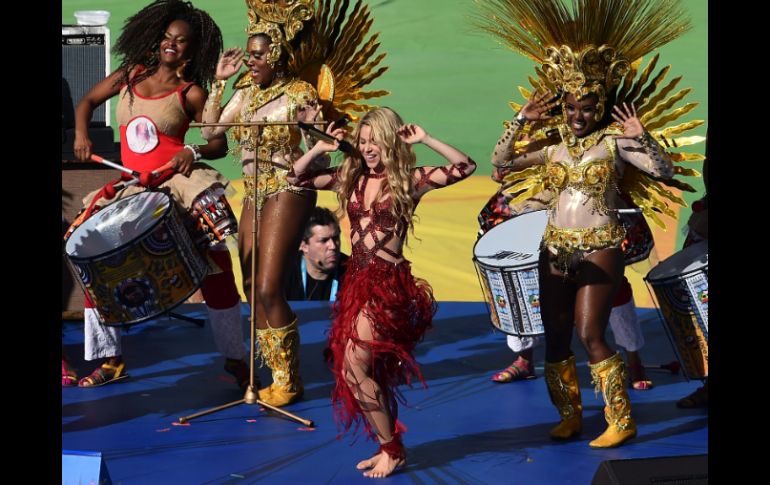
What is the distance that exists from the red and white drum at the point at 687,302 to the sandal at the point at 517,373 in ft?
3.27

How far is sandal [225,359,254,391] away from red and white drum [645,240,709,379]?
209 cm

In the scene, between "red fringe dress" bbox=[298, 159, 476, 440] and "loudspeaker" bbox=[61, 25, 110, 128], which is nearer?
"red fringe dress" bbox=[298, 159, 476, 440]

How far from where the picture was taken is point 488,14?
503cm

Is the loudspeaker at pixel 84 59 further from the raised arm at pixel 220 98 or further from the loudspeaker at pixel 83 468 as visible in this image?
the loudspeaker at pixel 83 468

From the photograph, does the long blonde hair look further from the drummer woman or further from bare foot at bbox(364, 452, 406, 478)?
the drummer woman

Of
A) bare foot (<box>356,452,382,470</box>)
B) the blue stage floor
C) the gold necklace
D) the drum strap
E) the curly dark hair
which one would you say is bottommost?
the blue stage floor

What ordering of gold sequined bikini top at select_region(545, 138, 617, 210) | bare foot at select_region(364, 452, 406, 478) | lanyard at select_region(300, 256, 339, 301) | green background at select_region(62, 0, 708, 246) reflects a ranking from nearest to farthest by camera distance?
bare foot at select_region(364, 452, 406, 478)
gold sequined bikini top at select_region(545, 138, 617, 210)
lanyard at select_region(300, 256, 339, 301)
green background at select_region(62, 0, 708, 246)

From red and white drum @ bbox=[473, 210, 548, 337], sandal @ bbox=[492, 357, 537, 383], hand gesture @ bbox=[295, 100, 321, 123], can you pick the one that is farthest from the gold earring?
sandal @ bbox=[492, 357, 537, 383]

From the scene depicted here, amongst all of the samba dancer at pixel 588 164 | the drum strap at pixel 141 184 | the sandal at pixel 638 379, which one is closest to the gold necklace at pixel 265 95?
the drum strap at pixel 141 184

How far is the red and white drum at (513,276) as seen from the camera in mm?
5348

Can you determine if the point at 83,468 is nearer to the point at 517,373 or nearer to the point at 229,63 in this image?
the point at 229,63

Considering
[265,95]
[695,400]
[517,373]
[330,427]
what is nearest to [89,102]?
[265,95]

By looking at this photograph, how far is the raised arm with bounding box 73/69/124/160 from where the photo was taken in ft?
19.1

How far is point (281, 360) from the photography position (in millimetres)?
5441
